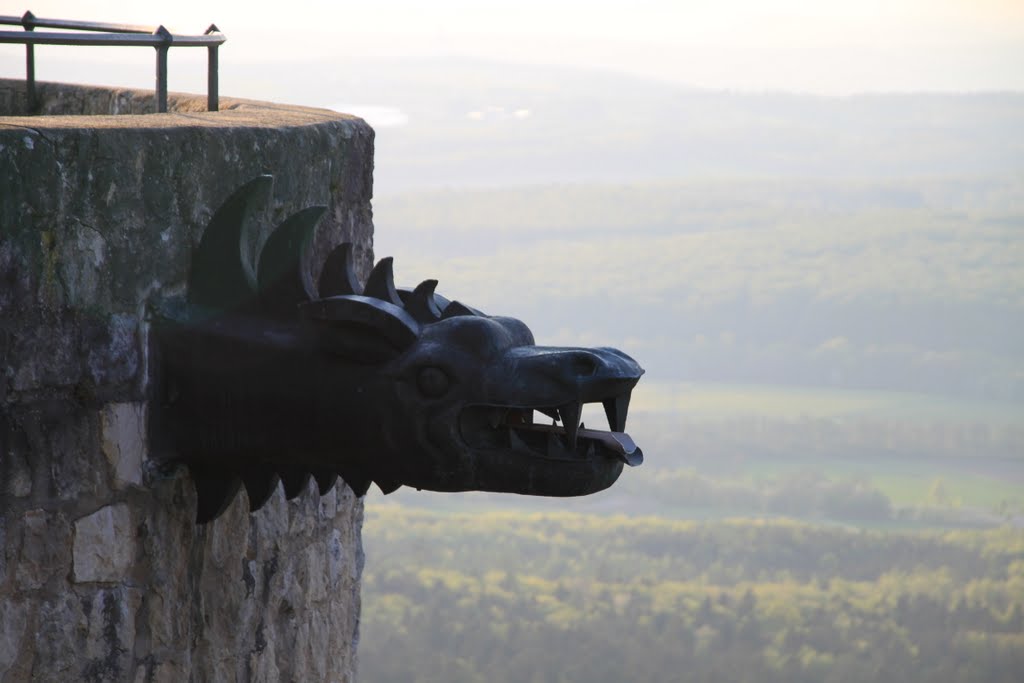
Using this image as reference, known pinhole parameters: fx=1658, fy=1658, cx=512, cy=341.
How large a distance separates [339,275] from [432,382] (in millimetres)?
334

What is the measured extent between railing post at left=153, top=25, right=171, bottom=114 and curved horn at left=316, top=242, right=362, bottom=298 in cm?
79

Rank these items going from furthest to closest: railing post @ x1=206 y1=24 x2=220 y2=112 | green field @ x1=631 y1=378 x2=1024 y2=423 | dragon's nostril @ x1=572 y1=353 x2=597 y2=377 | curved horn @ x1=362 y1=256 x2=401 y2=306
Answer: green field @ x1=631 y1=378 x2=1024 y2=423
railing post @ x1=206 y1=24 x2=220 y2=112
curved horn @ x1=362 y1=256 x2=401 y2=306
dragon's nostril @ x1=572 y1=353 x2=597 y2=377

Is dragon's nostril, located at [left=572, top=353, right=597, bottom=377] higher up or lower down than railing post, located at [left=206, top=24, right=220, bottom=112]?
lower down

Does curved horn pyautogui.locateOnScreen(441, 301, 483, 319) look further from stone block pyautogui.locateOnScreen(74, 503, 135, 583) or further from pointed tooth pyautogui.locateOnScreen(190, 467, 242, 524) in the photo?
stone block pyautogui.locateOnScreen(74, 503, 135, 583)

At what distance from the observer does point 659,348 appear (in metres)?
36.7

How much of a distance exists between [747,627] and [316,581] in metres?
21.7

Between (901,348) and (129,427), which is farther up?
(129,427)

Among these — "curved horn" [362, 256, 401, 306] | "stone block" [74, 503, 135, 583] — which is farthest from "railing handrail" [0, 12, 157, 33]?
"stone block" [74, 503, 135, 583]

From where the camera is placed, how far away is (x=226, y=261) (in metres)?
3.41

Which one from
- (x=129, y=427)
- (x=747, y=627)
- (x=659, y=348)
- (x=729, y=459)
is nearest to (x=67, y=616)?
(x=129, y=427)

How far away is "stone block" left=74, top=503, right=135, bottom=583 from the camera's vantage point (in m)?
3.35

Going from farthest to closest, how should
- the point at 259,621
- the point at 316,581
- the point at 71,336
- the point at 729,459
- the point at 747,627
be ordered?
the point at 729,459
the point at 747,627
the point at 316,581
the point at 259,621
the point at 71,336

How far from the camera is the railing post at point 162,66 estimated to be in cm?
384

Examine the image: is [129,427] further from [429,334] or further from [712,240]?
[712,240]
